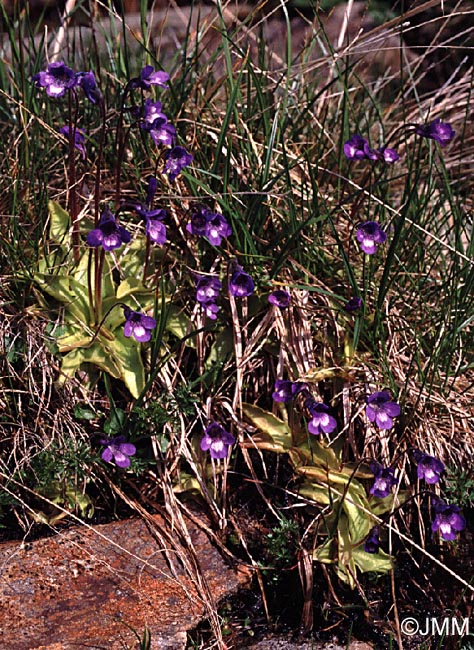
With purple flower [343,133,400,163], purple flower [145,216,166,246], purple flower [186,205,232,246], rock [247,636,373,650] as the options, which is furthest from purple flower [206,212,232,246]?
rock [247,636,373,650]

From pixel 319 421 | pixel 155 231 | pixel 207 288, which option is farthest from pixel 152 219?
pixel 319 421

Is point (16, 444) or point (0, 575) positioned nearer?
point (0, 575)

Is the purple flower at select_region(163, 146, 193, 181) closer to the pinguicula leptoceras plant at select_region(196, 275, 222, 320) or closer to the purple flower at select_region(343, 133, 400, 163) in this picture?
the pinguicula leptoceras plant at select_region(196, 275, 222, 320)

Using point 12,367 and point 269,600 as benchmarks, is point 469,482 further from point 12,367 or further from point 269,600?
point 12,367

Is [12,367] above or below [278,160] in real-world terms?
below

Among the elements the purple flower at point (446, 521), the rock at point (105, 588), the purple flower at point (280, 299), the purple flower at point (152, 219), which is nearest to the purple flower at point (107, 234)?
the purple flower at point (152, 219)

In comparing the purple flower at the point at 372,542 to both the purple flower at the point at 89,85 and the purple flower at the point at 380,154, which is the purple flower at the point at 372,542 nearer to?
the purple flower at the point at 380,154

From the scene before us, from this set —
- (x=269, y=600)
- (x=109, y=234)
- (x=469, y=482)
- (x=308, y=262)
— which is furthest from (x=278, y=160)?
(x=269, y=600)
